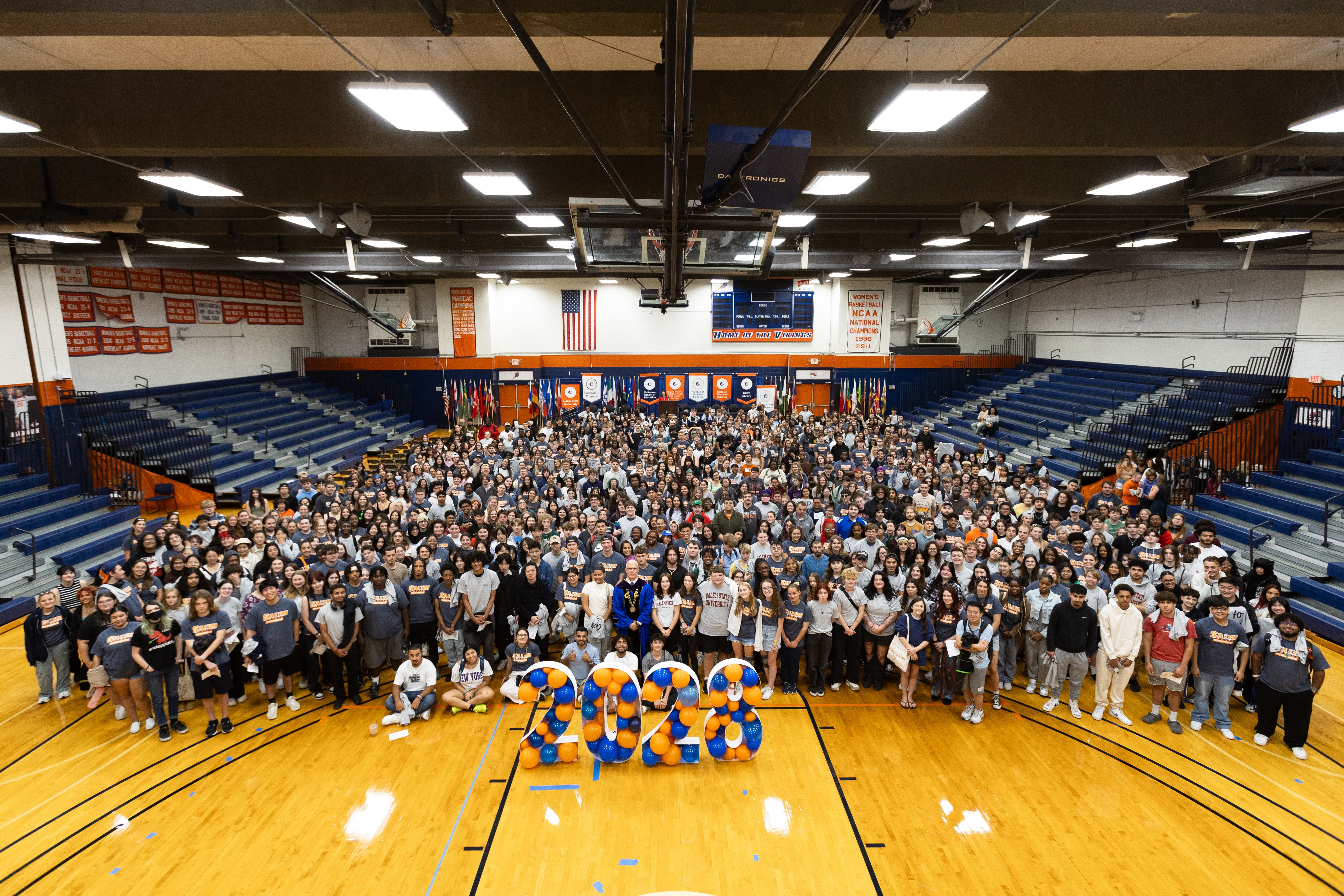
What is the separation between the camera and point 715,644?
7418 mm

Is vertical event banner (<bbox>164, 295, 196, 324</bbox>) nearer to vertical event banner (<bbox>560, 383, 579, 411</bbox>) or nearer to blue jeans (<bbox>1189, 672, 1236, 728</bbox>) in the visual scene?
vertical event banner (<bbox>560, 383, 579, 411</bbox>)

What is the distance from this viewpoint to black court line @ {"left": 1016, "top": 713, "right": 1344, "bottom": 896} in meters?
4.93

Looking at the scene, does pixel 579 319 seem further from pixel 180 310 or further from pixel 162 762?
pixel 162 762

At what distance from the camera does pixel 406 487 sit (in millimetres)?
12203

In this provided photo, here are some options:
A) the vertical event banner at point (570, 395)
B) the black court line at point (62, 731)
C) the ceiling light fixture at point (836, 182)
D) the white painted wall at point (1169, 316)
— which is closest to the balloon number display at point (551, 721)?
the black court line at point (62, 731)

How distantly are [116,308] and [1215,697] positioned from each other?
23.8 metres

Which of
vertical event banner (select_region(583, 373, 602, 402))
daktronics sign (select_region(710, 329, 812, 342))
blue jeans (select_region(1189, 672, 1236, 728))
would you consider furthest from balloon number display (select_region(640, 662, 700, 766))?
daktronics sign (select_region(710, 329, 812, 342))

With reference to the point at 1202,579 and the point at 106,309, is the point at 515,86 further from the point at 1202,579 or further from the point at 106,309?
the point at 106,309

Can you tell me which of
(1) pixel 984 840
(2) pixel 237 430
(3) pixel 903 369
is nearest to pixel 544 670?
(1) pixel 984 840

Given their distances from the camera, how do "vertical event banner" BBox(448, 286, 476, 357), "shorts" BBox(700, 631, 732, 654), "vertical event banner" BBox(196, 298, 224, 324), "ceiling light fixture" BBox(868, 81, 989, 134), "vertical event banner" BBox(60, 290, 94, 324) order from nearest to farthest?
"ceiling light fixture" BBox(868, 81, 989, 134)
"shorts" BBox(700, 631, 732, 654)
"vertical event banner" BBox(60, 290, 94, 324)
"vertical event banner" BBox(196, 298, 224, 324)
"vertical event banner" BBox(448, 286, 476, 357)

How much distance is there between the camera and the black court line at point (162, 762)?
541 cm

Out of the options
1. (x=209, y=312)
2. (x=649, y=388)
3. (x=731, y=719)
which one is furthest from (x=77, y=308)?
(x=731, y=719)

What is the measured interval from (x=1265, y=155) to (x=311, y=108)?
10152 mm

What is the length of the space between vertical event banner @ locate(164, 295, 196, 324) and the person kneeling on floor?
17340 mm
